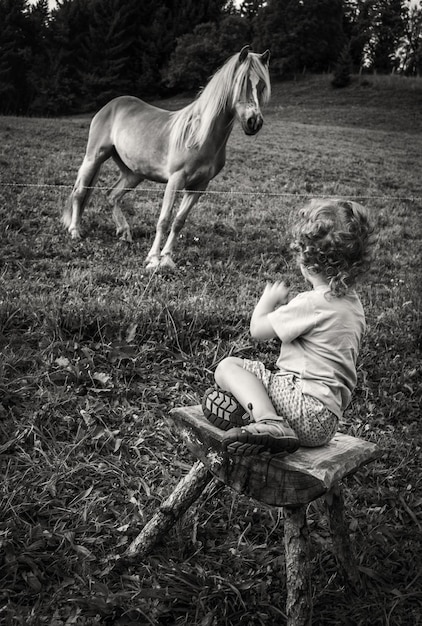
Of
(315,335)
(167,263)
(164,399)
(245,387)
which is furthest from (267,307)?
(167,263)

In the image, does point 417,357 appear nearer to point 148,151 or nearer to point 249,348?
point 249,348

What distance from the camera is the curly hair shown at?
79.0 inches

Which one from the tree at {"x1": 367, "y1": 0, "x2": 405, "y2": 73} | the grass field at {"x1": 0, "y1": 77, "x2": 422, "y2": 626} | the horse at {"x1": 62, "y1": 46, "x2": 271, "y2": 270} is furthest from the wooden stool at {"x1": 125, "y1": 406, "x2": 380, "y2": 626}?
the tree at {"x1": 367, "y1": 0, "x2": 405, "y2": 73}

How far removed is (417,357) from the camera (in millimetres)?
4305

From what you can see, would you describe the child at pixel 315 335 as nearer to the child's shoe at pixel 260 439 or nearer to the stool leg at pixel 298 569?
the child's shoe at pixel 260 439

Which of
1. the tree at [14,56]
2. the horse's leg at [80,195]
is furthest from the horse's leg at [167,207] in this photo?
the tree at [14,56]

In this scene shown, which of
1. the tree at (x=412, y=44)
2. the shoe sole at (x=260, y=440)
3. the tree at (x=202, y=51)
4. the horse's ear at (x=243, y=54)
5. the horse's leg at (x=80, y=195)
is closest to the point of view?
the shoe sole at (x=260, y=440)

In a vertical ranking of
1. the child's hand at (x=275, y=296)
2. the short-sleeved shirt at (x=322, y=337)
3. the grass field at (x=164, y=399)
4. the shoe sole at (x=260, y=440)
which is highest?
the child's hand at (x=275, y=296)

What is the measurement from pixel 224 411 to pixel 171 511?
566 mm

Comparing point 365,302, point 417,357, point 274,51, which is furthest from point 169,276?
point 274,51

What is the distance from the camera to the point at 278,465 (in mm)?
1834

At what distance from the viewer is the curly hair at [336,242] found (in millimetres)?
2008

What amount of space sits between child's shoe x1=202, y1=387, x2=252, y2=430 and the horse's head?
378 cm

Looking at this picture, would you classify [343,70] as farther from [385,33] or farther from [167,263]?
[167,263]
